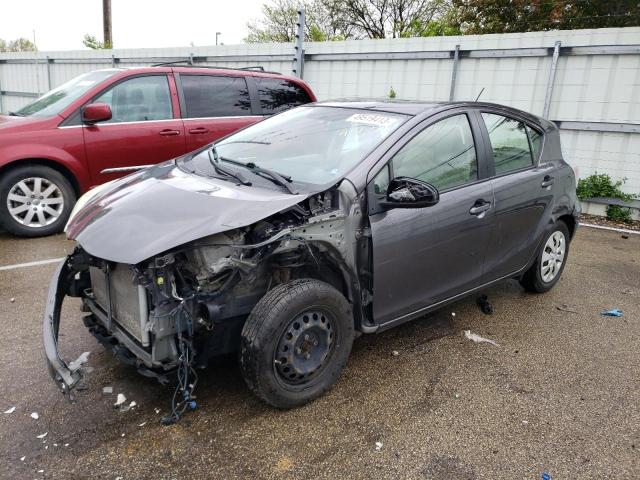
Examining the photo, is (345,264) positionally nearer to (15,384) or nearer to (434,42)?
(15,384)

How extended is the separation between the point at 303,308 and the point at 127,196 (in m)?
1.20

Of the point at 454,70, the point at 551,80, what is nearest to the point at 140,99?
the point at 454,70

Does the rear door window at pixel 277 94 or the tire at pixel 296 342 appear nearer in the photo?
the tire at pixel 296 342

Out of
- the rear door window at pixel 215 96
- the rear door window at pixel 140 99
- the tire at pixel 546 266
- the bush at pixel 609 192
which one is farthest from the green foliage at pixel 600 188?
the rear door window at pixel 140 99

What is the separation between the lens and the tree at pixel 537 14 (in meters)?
15.6

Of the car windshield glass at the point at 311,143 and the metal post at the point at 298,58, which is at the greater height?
the metal post at the point at 298,58

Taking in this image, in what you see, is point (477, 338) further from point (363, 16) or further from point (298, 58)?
point (363, 16)

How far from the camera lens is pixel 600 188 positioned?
24.9ft

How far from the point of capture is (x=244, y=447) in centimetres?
251

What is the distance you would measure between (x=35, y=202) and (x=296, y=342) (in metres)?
4.31

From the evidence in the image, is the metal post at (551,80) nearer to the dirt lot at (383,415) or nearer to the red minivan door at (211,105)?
the red minivan door at (211,105)

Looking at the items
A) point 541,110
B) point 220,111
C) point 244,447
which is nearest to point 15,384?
point 244,447

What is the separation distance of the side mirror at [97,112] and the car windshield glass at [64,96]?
1.16 feet

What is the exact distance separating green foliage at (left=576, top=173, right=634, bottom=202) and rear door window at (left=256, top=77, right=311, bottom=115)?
169 inches
